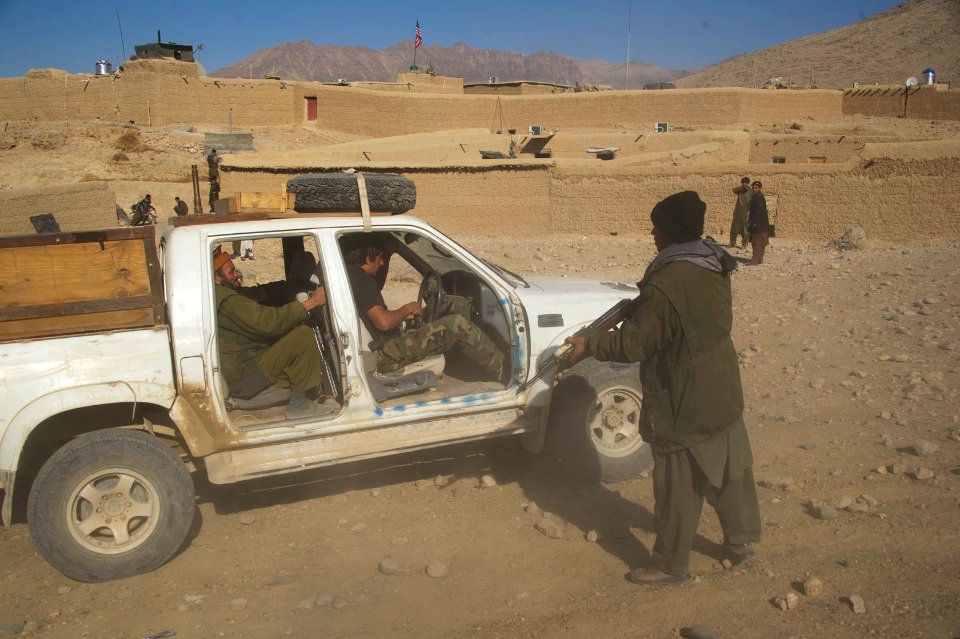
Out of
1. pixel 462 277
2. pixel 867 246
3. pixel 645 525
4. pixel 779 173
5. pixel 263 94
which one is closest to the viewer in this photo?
pixel 645 525

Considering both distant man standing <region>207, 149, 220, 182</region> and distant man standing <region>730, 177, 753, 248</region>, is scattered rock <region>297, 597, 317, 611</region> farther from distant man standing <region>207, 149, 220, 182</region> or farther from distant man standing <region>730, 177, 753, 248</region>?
distant man standing <region>207, 149, 220, 182</region>

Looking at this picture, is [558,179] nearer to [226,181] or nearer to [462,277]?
[226,181]

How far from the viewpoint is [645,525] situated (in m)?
4.22

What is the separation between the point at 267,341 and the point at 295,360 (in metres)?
0.24

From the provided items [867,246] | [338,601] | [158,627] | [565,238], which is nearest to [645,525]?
[338,601]

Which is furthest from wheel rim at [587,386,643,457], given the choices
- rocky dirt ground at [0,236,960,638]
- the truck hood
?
the truck hood

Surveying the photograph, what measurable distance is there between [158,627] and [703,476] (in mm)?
2544

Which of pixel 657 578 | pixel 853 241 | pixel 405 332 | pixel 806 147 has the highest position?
pixel 806 147

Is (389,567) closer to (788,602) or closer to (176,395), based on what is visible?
(176,395)

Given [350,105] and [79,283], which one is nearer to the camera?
[79,283]

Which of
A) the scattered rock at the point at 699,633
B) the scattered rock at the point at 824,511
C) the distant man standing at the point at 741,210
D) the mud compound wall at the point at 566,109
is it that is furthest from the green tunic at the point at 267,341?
the mud compound wall at the point at 566,109

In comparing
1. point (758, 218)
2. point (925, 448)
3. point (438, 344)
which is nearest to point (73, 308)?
point (438, 344)

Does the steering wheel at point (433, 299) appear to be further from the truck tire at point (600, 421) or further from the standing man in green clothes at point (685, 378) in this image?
the standing man in green clothes at point (685, 378)

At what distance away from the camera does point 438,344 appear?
4.58 metres
